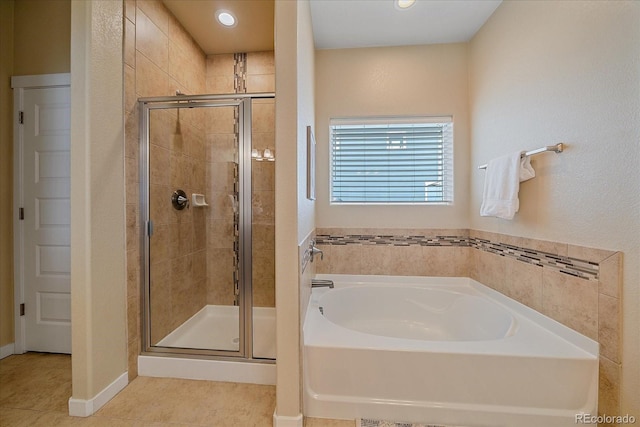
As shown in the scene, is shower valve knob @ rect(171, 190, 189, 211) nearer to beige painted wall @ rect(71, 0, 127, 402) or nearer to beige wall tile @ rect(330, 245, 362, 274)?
beige painted wall @ rect(71, 0, 127, 402)

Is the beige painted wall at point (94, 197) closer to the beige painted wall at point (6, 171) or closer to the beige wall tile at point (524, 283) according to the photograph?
the beige painted wall at point (6, 171)

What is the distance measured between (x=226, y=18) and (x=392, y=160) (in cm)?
183

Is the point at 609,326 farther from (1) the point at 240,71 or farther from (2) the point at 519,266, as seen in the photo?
(1) the point at 240,71

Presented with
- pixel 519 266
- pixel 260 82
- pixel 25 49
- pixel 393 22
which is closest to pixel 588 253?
pixel 519 266

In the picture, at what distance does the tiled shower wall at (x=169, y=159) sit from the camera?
1.78 metres

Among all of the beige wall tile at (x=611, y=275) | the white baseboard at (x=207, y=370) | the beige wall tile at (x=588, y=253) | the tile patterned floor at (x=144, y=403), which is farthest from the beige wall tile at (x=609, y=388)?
the white baseboard at (x=207, y=370)

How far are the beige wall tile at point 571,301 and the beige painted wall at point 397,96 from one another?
909 mm

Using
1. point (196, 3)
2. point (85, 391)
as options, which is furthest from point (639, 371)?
point (196, 3)

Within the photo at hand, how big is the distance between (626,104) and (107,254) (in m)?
2.71

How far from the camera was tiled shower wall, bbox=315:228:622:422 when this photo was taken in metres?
1.24

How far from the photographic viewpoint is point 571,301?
143cm

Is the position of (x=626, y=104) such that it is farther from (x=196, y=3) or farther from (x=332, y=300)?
(x=196, y=3)

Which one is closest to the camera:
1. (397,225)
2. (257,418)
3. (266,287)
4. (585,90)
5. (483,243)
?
(585,90)

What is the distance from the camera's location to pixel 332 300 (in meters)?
2.15
